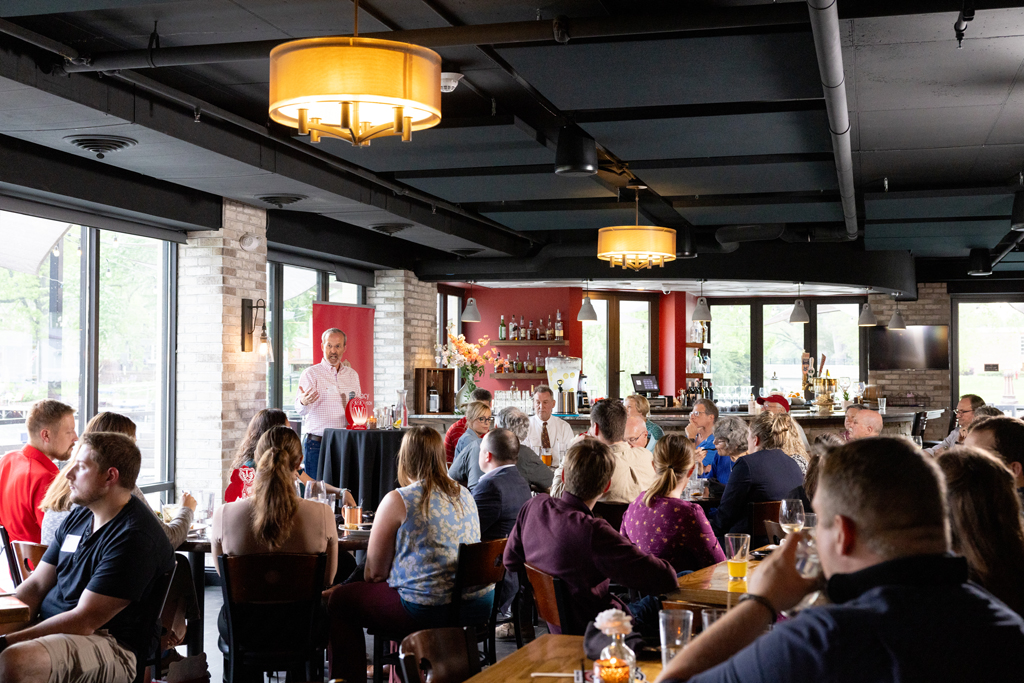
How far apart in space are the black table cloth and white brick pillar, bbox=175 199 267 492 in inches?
33.4

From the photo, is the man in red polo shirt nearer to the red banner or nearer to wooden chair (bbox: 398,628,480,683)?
wooden chair (bbox: 398,628,480,683)

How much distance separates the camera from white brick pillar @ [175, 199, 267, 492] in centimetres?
743

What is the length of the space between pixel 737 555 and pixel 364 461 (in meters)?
4.43

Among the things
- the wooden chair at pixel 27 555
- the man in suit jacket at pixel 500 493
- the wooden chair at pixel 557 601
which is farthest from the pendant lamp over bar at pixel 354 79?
the man in suit jacket at pixel 500 493

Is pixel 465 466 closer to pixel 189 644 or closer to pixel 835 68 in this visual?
pixel 189 644

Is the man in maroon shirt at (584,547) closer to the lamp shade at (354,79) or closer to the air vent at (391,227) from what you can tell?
the lamp shade at (354,79)

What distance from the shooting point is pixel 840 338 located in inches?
626

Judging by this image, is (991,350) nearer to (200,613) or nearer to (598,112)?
(598,112)

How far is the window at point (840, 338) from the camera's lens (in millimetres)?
15781

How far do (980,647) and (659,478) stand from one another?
8.02 ft

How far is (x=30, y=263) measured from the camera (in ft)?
21.0

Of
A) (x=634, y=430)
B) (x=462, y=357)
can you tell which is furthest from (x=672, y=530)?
(x=462, y=357)

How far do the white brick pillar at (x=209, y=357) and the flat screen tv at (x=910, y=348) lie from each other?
34.7ft

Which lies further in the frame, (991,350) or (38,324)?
(991,350)
